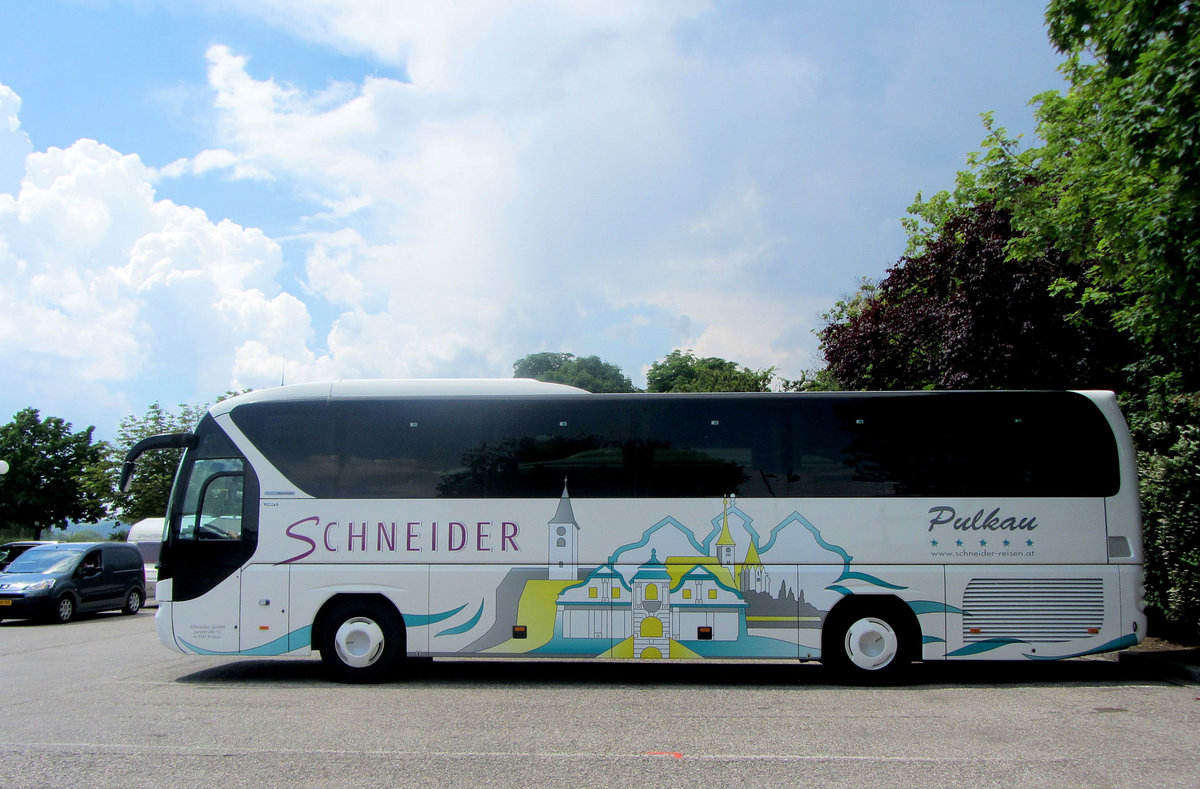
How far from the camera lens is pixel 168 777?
601 centimetres

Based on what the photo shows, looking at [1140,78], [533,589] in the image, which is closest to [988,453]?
[1140,78]

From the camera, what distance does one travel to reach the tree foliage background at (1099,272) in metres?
8.75

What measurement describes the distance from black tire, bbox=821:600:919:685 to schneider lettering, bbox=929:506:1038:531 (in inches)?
42.8

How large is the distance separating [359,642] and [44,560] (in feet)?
45.4

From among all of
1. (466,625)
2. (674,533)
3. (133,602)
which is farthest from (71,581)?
(674,533)

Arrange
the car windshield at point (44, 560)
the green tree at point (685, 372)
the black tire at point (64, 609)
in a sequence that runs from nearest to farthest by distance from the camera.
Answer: the black tire at point (64, 609) < the car windshield at point (44, 560) < the green tree at point (685, 372)

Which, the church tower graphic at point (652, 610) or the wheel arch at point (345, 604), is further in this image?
the wheel arch at point (345, 604)

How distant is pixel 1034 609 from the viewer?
9.81m

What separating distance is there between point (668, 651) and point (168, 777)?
546 centimetres

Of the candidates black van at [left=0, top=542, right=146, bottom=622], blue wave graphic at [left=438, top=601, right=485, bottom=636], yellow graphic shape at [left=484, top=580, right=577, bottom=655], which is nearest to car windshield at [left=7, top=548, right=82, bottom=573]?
black van at [left=0, top=542, right=146, bottom=622]

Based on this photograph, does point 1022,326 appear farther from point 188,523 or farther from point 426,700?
point 188,523

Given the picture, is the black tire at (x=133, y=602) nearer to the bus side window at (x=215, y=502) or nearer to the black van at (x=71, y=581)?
the black van at (x=71, y=581)

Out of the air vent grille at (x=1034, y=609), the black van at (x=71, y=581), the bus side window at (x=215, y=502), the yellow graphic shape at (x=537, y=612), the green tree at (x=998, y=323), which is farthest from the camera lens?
the black van at (x=71, y=581)

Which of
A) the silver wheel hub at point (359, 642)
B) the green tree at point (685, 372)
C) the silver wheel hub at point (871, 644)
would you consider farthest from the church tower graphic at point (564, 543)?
the green tree at point (685, 372)
